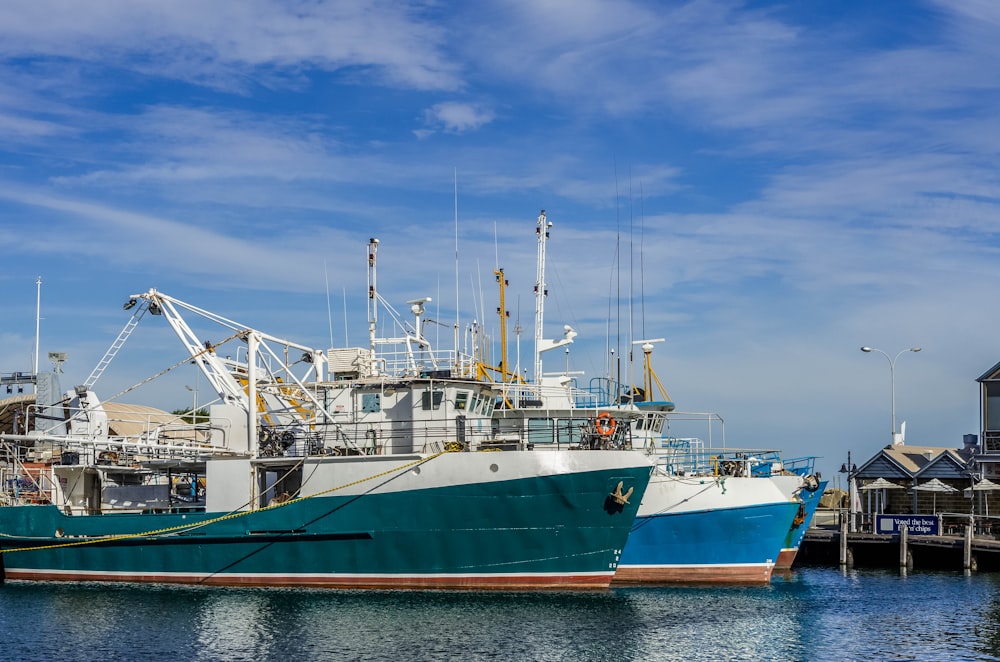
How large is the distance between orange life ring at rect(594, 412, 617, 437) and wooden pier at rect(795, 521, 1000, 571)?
16635 mm

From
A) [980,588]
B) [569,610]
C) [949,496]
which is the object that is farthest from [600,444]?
[949,496]

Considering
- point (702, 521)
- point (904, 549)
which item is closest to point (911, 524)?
point (904, 549)

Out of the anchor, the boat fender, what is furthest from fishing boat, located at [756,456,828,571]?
the anchor

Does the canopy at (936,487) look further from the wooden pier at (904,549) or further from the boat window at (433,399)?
the boat window at (433,399)

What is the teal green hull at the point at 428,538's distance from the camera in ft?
99.8

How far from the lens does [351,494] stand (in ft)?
102

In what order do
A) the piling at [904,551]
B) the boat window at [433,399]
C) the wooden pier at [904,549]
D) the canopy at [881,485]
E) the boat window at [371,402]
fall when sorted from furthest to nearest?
the canopy at [881,485]
the piling at [904,551]
the wooden pier at [904,549]
the boat window at [371,402]
the boat window at [433,399]

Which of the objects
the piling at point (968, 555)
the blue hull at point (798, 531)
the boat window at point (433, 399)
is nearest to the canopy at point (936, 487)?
the piling at point (968, 555)

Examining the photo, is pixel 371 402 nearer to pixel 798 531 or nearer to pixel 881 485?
pixel 798 531

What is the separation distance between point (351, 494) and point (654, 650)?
394 inches

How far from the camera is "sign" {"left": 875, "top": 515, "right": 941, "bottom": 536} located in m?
43.7

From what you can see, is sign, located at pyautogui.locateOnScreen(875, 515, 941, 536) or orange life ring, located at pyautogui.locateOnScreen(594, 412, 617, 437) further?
sign, located at pyautogui.locateOnScreen(875, 515, 941, 536)

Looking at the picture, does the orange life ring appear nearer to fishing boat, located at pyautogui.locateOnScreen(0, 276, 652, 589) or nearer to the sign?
fishing boat, located at pyautogui.locateOnScreen(0, 276, 652, 589)

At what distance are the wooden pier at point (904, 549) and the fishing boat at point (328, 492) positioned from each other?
55.8 ft
